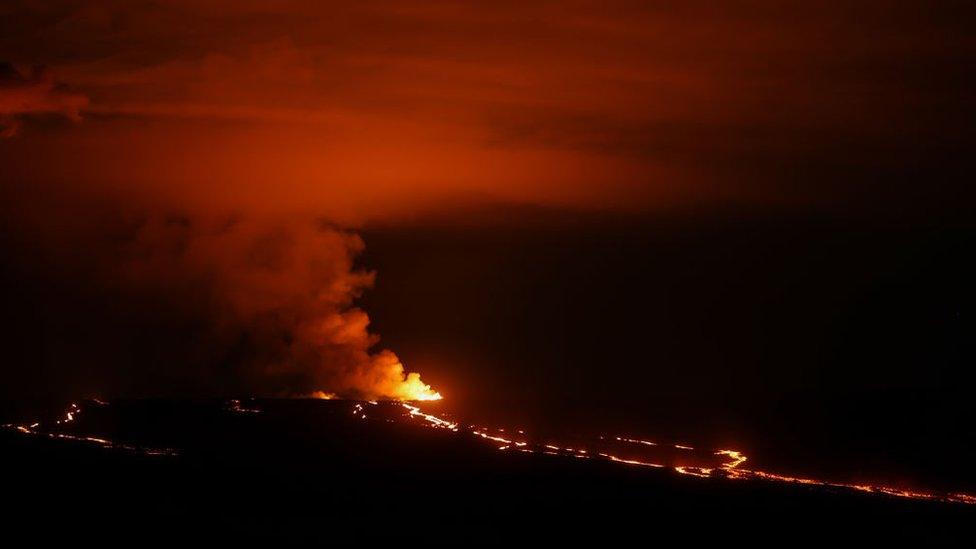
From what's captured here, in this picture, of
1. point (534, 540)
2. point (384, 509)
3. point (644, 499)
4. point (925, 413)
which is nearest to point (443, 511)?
point (384, 509)

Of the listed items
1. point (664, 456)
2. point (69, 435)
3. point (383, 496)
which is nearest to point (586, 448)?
point (664, 456)

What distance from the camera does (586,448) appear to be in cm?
6300

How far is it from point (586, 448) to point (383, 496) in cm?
1918

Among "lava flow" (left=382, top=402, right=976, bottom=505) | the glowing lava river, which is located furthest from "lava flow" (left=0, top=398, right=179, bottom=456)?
"lava flow" (left=382, top=402, right=976, bottom=505)

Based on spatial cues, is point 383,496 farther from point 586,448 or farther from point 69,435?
point 69,435

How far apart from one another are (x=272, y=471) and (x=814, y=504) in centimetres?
2264

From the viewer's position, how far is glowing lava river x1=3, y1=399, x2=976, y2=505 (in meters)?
52.4

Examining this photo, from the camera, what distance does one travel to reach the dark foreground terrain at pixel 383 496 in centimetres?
3897

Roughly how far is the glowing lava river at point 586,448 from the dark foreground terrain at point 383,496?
27.2 inches

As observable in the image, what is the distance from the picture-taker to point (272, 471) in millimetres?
51125

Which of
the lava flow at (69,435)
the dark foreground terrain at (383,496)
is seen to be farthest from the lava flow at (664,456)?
the lava flow at (69,435)

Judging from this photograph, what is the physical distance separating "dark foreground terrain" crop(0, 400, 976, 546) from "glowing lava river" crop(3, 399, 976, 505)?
2.26 ft

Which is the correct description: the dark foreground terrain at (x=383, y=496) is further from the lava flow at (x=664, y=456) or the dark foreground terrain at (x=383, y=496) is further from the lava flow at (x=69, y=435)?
the lava flow at (x=664, y=456)

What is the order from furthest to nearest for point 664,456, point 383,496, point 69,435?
point 69,435
point 664,456
point 383,496
